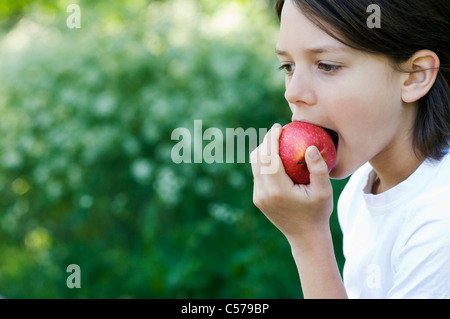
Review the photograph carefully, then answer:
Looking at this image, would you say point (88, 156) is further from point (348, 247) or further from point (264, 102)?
point (348, 247)

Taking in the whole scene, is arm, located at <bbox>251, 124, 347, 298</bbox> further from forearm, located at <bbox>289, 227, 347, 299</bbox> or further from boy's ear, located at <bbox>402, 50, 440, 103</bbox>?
boy's ear, located at <bbox>402, 50, 440, 103</bbox>

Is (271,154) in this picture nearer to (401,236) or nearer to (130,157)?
(401,236)

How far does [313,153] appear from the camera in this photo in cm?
174

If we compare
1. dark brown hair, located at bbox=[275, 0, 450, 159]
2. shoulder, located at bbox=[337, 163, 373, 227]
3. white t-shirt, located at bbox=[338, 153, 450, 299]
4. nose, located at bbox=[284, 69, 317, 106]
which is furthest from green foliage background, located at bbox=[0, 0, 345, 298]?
nose, located at bbox=[284, 69, 317, 106]

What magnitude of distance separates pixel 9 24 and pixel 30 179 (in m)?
4.92

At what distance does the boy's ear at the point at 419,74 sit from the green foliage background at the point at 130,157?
71.9 inches

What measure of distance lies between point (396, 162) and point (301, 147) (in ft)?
1.12

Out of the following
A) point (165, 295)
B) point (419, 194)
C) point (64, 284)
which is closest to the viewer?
point (419, 194)

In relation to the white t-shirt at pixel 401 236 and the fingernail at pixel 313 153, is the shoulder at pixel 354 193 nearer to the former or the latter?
the white t-shirt at pixel 401 236

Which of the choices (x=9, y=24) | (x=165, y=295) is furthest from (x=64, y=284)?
(x=9, y=24)

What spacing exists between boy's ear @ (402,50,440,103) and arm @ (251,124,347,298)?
35cm

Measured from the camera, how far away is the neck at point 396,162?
1.86 metres

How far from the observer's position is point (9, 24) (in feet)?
28.1
